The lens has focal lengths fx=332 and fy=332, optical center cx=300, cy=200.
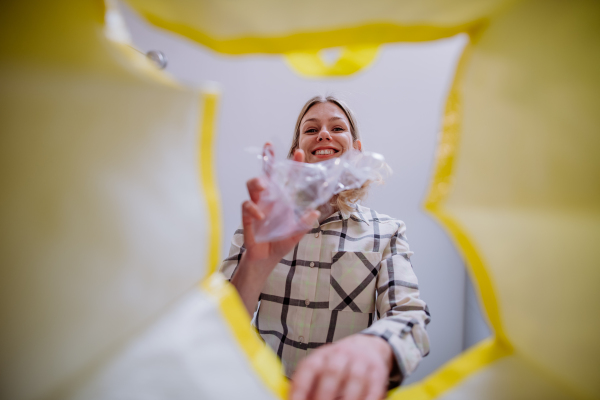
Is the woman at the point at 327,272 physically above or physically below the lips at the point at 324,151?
below

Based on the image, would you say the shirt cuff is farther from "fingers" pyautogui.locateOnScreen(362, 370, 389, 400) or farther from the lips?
the lips

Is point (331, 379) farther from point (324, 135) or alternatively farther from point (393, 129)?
point (393, 129)

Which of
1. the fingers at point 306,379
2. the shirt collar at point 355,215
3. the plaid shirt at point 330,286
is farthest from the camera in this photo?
the shirt collar at point 355,215

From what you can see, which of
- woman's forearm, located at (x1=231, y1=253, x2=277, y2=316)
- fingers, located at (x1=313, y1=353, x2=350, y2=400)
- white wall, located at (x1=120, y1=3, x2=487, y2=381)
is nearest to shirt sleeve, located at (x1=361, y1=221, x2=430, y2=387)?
fingers, located at (x1=313, y1=353, x2=350, y2=400)

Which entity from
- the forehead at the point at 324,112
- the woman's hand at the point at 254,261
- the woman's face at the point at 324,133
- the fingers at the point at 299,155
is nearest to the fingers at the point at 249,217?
the woman's hand at the point at 254,261

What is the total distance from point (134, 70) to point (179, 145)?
10 cm

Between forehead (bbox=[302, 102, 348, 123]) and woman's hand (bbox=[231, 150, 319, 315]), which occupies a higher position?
forehead (bbox=[302, 102, 348, 123])

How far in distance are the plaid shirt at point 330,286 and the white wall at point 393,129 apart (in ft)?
0.96

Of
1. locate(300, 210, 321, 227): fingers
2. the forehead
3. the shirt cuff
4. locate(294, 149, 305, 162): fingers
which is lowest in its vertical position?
the shirt cuff

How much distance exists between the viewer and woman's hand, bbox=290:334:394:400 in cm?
32

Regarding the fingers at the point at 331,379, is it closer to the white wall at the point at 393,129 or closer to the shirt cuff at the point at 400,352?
the shirt cuff at the point at 400,352

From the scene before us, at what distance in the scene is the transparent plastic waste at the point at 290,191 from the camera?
56 centimetres

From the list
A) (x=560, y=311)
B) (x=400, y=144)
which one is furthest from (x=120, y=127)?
(x=400, y=144)

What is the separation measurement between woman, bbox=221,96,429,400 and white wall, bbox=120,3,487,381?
15 centimetres
